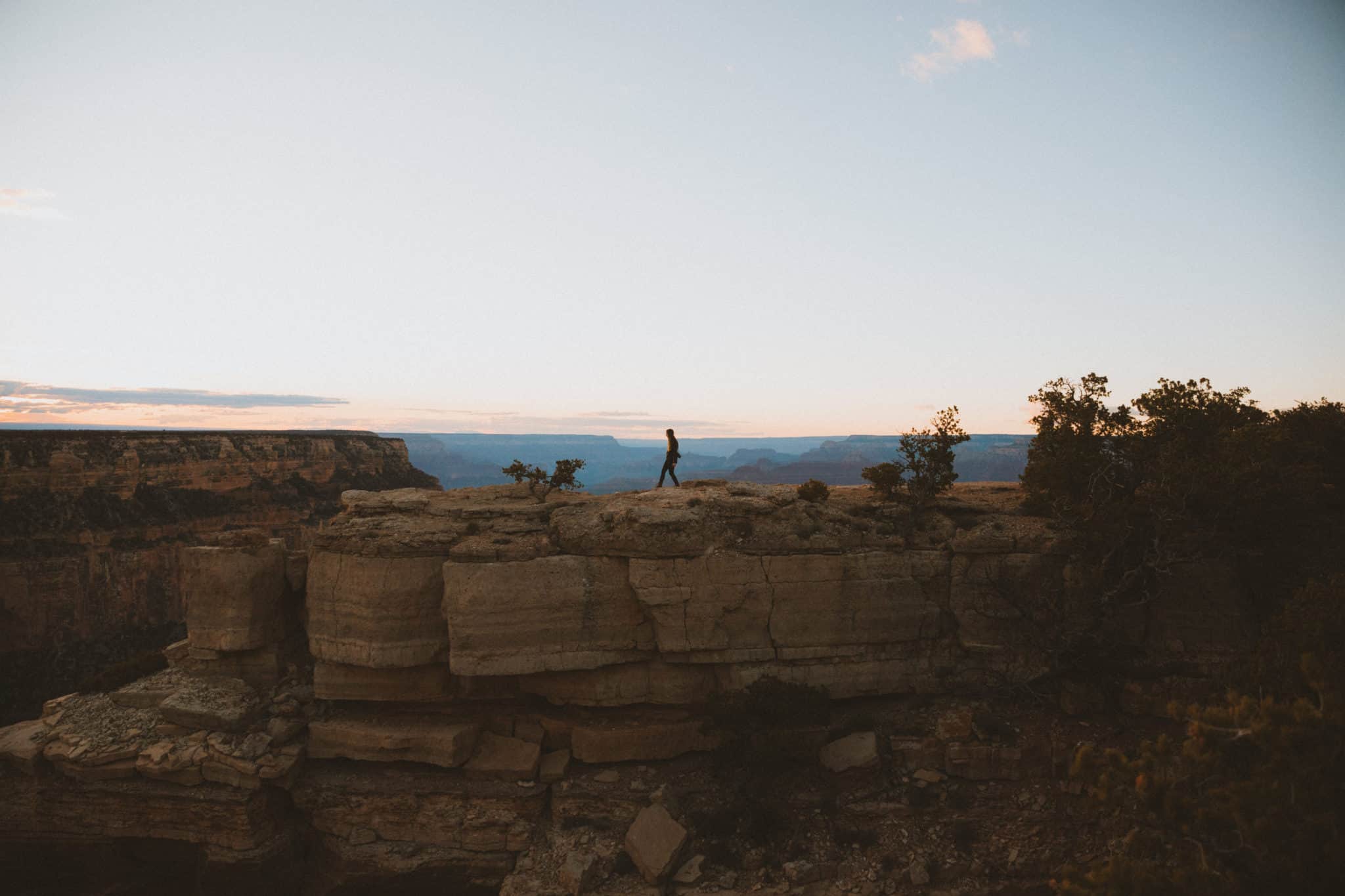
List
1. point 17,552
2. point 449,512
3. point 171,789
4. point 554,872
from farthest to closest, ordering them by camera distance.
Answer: point 17,552 < point 449,512 < point 171,789 < point 554,872

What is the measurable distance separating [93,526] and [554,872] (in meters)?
42.9

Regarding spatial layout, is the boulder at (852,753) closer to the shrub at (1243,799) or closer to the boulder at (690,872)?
the boulder at (690,872)

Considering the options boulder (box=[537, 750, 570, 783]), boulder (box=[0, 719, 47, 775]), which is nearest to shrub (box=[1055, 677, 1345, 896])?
boulder (box=[537, 750, 570, 783])

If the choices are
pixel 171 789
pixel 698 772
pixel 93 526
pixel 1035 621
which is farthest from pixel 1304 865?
pixel 93 526

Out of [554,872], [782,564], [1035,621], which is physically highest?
[782,564]

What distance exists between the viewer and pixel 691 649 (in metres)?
18.3

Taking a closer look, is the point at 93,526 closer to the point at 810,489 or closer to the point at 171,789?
the point at 171,789

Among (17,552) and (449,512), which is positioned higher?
(449,512)

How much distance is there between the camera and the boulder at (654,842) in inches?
617

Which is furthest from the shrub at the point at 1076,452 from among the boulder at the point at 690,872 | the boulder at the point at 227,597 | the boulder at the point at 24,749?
the boulder at the point at 24,749

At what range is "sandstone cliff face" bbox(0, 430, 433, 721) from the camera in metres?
39.9

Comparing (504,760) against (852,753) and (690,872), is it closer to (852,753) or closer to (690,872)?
(690,872)

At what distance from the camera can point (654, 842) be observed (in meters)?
16.1

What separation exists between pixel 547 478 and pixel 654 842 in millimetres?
11212
